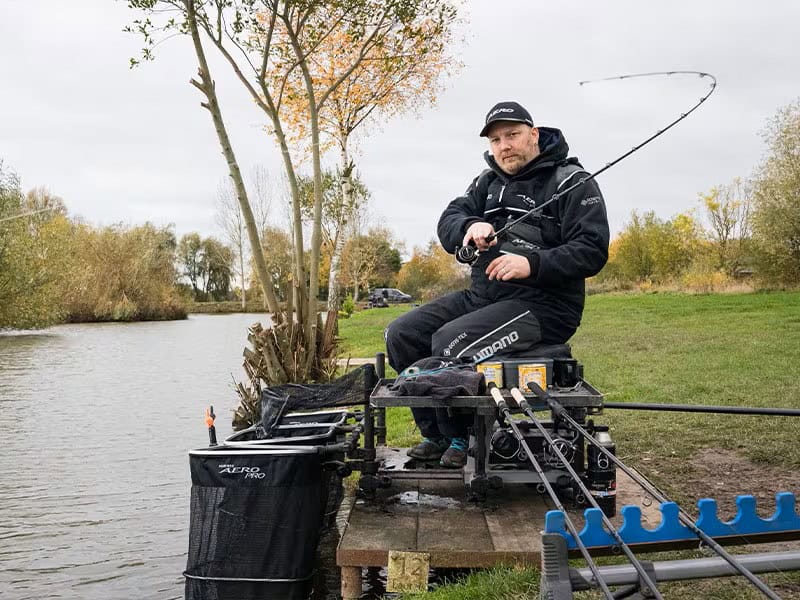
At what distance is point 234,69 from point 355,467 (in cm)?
703

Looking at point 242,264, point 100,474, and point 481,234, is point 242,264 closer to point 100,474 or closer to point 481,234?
point 100,474

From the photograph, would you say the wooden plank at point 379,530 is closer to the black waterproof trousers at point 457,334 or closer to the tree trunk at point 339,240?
the black waterproof trousers at point 457,334

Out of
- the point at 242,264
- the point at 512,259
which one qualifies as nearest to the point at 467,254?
the point at 512,259

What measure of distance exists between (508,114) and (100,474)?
19.2ft

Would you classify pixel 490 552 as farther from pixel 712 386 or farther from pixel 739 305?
pixel 739 305

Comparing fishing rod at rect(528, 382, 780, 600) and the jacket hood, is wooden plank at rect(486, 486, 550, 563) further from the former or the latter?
the jacket hood

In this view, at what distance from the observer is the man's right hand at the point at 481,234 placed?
4199mm

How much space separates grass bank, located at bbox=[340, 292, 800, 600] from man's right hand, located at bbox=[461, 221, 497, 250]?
1.60 m

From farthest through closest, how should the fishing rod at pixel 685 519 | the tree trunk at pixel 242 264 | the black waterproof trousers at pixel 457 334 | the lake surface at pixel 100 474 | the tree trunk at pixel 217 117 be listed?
the tree trunk at pixel 242 264 < the tree trunk at pixel 217 117 < the lake surface at pixel 100 474 < the black waterproof trousers at pixel 457 334 < the fishing rod at pixel 685 519

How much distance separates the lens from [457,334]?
4223 millimetres

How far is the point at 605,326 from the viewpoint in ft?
66.0

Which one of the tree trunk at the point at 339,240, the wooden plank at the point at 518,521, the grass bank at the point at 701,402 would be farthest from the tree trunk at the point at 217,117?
the tree trunk at the point at 339,240

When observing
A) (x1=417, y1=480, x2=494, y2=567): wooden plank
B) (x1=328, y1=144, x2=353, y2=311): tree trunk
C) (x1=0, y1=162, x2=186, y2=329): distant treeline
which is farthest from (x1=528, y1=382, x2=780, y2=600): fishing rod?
(x1=0, y1=162, x2=186, y2=329): distant treeline

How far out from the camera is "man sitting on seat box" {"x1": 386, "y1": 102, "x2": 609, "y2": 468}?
408 centimetres
